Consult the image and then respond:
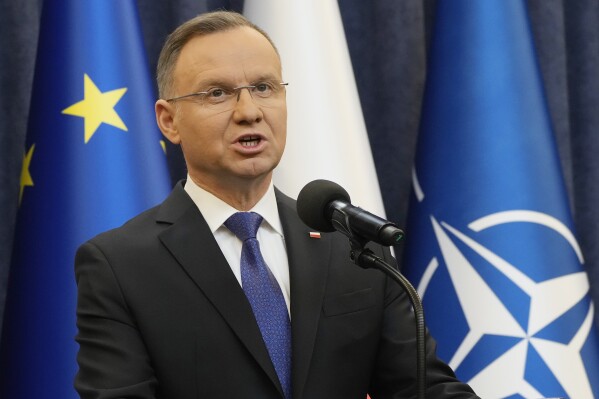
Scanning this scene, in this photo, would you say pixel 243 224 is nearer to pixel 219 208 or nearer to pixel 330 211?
pixel 219 208

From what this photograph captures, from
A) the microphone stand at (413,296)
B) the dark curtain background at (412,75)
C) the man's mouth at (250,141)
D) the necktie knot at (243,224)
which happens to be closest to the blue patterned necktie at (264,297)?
the necktie knot at (243,224)

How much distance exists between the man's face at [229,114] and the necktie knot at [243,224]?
0.07 m

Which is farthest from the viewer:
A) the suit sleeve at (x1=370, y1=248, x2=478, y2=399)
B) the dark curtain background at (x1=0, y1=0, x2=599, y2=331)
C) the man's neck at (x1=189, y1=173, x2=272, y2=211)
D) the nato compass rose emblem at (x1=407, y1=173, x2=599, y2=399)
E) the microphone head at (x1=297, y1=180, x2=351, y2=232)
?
the dark curtain background at (x1=0, y1=0, x2=599, y2=331)

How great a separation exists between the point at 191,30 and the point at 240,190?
34 cm

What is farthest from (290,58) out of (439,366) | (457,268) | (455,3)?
(439,366)

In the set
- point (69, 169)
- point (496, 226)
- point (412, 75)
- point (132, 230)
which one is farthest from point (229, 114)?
point (412, 75)

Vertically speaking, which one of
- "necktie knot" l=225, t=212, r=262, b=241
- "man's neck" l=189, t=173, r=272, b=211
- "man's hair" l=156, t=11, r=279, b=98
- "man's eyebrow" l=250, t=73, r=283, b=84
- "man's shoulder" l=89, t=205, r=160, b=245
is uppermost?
"man's hair" l=156, t=11, r=279, b=98


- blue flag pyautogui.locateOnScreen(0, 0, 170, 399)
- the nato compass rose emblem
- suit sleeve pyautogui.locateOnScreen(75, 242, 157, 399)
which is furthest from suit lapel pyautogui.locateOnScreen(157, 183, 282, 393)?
the nato compass rose emblem

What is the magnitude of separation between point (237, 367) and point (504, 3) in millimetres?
1892

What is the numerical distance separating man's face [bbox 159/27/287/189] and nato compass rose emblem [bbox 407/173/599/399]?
1270 mm

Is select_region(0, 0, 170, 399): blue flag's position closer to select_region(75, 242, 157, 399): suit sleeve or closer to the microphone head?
select_region(75, 242, 157, 399): suit sleeve

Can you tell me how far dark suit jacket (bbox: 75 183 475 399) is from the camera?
1.63 m

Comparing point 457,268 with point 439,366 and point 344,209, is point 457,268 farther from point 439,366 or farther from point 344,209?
point 344,209

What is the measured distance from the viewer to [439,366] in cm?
176
